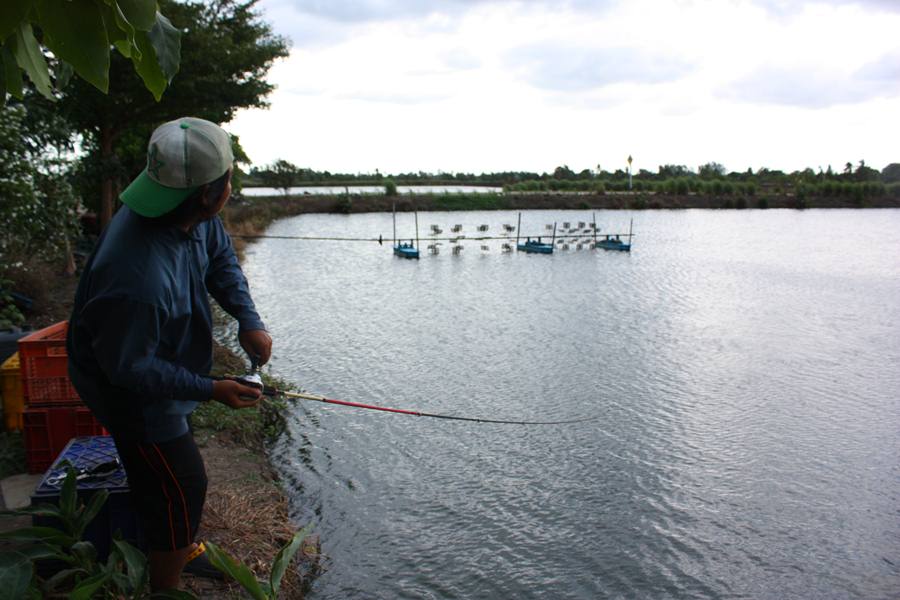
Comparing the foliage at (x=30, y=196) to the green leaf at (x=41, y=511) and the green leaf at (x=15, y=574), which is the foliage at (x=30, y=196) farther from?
the green leaf at (x=15, y=574)

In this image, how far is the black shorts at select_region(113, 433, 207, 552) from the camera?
2340 millimetres

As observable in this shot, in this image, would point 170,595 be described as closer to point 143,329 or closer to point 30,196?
point 143,329

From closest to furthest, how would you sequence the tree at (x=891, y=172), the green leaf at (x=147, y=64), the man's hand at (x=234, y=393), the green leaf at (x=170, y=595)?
the green leaf at (x=147, y=64) < the man's hand at (x=234, y=393) < the green leaf at (x=170, y=595) < the tree at (x=891, y=172)

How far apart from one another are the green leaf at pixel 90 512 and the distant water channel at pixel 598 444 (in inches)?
69.7

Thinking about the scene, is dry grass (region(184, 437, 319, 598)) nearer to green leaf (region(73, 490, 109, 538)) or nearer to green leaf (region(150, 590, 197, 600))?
green leaf (region(73, 490, 109, 538))

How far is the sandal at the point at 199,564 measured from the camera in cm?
296

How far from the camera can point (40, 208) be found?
28.6 ft

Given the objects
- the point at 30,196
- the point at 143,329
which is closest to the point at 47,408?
the point at 143,329

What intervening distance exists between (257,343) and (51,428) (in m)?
2.07

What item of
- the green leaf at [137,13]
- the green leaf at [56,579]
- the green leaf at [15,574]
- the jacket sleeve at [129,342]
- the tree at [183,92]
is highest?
the tree at [183,92]

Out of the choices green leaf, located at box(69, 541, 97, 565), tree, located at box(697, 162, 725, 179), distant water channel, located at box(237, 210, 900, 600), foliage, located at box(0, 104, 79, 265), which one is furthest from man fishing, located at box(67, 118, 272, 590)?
tree, located at box(697, 162, 725, 179)

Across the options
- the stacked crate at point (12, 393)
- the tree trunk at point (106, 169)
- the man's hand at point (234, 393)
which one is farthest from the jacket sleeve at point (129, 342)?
the tree trunk at point (106, 169)

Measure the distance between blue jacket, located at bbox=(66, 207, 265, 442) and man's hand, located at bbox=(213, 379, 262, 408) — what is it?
45mm

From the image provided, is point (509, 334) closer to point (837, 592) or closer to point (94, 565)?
point (837, 592)
